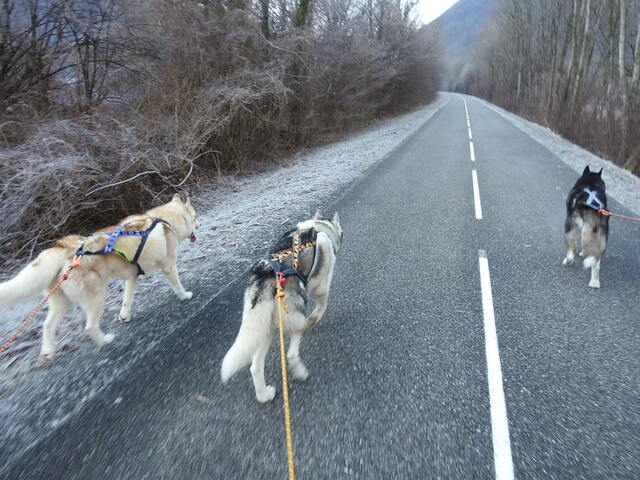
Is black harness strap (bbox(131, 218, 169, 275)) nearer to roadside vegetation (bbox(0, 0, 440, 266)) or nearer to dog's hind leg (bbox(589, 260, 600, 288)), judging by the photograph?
roadside vegetation (bbox(0, 0, 440, 266))

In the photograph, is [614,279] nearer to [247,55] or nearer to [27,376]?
[27,376]

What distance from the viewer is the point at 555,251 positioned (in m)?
5.00

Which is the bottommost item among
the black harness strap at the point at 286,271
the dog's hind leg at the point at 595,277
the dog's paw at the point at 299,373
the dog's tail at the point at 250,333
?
the dog's hind leg at the point at 595,277

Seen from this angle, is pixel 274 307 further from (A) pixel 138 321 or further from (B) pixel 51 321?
(B) pixel 51 321


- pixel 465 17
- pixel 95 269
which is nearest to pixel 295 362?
pixel 95 269

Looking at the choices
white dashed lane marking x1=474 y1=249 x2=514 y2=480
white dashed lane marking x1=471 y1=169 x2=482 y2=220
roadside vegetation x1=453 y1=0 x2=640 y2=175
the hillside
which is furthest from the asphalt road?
the hillside

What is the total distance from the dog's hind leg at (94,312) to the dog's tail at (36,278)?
→ 33 cm

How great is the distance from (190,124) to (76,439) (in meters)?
7.80

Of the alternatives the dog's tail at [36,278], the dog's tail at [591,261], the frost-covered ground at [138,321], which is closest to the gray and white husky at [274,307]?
the frost-covered ground at [138,321]

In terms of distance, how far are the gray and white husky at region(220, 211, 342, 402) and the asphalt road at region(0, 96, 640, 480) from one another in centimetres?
26

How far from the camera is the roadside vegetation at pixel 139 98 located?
17.8 ft

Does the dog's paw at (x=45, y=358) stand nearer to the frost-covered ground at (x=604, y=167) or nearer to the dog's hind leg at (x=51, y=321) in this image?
the dog's hind leg at (x=51, y=321)

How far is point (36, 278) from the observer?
8.83ft

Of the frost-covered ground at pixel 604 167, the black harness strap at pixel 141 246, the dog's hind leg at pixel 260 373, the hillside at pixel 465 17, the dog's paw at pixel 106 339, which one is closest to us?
the dog's hind leg at pixel 260 373
